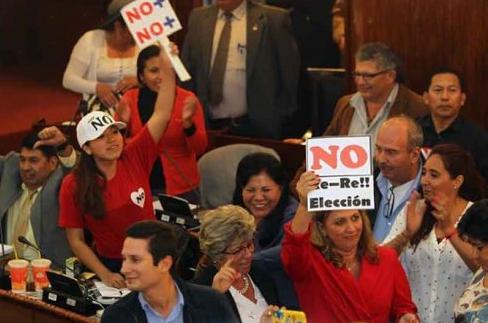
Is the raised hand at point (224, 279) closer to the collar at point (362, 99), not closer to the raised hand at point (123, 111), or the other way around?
the collar at point (362, 99)

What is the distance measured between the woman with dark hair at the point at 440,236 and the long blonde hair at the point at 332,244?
0.35 metres

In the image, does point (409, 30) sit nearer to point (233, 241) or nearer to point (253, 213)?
point (253, 213)

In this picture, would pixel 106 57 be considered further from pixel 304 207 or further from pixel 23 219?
pixel 304 207

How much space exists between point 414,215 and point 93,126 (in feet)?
5.84

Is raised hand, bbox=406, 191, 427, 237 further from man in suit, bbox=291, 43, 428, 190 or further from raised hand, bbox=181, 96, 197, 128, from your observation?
raised hand, bbox=181, 96, 197, 128

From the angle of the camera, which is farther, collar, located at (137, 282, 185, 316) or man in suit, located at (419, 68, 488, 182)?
man in suit, located at (419, 68, 488, 182)

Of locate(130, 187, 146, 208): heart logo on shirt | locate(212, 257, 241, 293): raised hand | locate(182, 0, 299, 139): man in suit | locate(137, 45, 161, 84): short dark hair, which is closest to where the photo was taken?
locate(212, 257, 241, 293): raised hand

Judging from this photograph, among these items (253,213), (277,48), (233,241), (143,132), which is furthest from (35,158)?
(277,48)

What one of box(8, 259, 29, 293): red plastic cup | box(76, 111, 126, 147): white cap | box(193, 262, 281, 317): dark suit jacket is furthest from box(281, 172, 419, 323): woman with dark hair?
box(8, 259, 29, 293): red plastic cup

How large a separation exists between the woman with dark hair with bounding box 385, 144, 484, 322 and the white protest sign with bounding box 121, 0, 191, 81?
5.81ft

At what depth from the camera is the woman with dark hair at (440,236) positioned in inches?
207

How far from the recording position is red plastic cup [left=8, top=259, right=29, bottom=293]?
5.95 meters

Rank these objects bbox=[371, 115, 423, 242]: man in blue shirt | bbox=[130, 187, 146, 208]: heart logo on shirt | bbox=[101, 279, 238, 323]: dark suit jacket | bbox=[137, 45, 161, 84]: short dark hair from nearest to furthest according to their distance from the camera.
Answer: bbox=[101, 279, 238, 323]: dark suit jacket → bbox=[371, 115, 423, 242]: man in blue shirt → bbox=[130, 187, 146, 208]: heart logo on shirt → bbox=[137, 45, 161, 84]: short dark hair

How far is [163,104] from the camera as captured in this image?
6461mm
